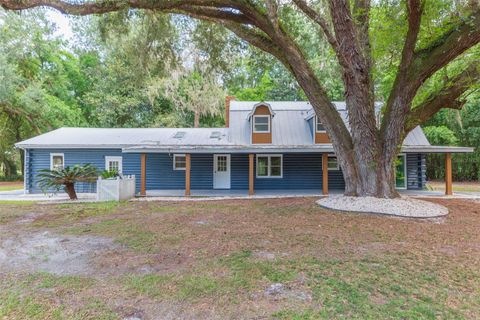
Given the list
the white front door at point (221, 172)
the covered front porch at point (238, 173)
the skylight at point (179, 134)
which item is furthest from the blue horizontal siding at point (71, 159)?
the white front door at point (221, 172)

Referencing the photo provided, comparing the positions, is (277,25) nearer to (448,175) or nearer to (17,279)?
(17,279)

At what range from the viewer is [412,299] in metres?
2.92

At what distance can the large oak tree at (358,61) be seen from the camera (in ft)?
23.1

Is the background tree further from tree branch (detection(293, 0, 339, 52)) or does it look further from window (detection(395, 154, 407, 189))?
tree branch (detection(293, 0, 339, 52))

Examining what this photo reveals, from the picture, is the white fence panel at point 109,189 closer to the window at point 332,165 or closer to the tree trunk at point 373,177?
the tree trunk at point 373,177

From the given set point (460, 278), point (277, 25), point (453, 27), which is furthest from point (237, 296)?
point (453, 27)

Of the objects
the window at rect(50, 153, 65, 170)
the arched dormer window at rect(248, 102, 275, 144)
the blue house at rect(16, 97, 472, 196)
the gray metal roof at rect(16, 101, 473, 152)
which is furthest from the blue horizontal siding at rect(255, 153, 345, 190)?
the window at rect(50, 153, 65, 170)

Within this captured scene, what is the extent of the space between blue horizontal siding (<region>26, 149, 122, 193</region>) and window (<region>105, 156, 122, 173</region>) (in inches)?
7.0

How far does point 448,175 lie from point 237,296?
12793mm

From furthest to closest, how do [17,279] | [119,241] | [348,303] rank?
[119,241] → [17,279] → [348,303]

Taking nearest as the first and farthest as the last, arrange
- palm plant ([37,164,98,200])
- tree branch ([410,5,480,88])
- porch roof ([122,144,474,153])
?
tree branch ([410,5,480,88]) → palm plant ([37,164,98,200]) → porch roof ([122,144,474,153])

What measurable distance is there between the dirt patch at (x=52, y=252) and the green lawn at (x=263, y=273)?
12 cm

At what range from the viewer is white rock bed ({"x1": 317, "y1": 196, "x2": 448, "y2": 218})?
6730mm

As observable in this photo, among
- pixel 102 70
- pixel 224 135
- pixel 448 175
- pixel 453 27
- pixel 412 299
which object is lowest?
pixel 412 299
